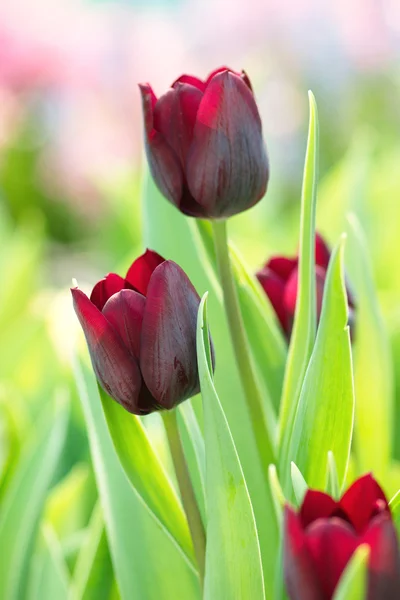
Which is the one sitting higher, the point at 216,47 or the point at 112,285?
the point at 216,47

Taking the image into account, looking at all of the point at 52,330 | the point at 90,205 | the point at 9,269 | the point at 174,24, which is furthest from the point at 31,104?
the point at 52,330

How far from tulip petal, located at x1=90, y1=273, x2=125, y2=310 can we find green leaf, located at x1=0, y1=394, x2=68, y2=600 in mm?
172

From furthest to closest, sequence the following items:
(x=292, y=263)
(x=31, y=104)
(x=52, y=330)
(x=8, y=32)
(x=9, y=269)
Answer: (x=31, y=104), (x=8, y=32), (x=9, y=269), (x=52, y=330), (x=292, y=263)

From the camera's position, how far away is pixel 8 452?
50cm

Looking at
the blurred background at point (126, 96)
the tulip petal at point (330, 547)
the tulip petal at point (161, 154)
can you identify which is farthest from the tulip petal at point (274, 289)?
the blurred background at point (126, 96)

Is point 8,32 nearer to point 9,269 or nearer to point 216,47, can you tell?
point 216,47

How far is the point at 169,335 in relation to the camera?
279 mm

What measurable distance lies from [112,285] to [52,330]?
46 centimetres

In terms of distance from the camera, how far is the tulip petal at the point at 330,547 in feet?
0.70

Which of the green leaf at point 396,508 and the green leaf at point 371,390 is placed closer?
the green leaf at point 396,508

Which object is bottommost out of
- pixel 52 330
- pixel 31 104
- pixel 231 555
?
pixel 231 555

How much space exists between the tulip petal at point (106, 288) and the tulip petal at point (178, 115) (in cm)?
6

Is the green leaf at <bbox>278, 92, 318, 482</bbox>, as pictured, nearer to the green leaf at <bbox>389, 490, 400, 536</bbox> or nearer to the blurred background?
the green leaf at <bbox>389, 490, 400, 536</bbox>

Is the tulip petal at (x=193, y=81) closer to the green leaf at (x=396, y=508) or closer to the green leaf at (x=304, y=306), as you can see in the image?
the green leaf at (x=304, y=306)
